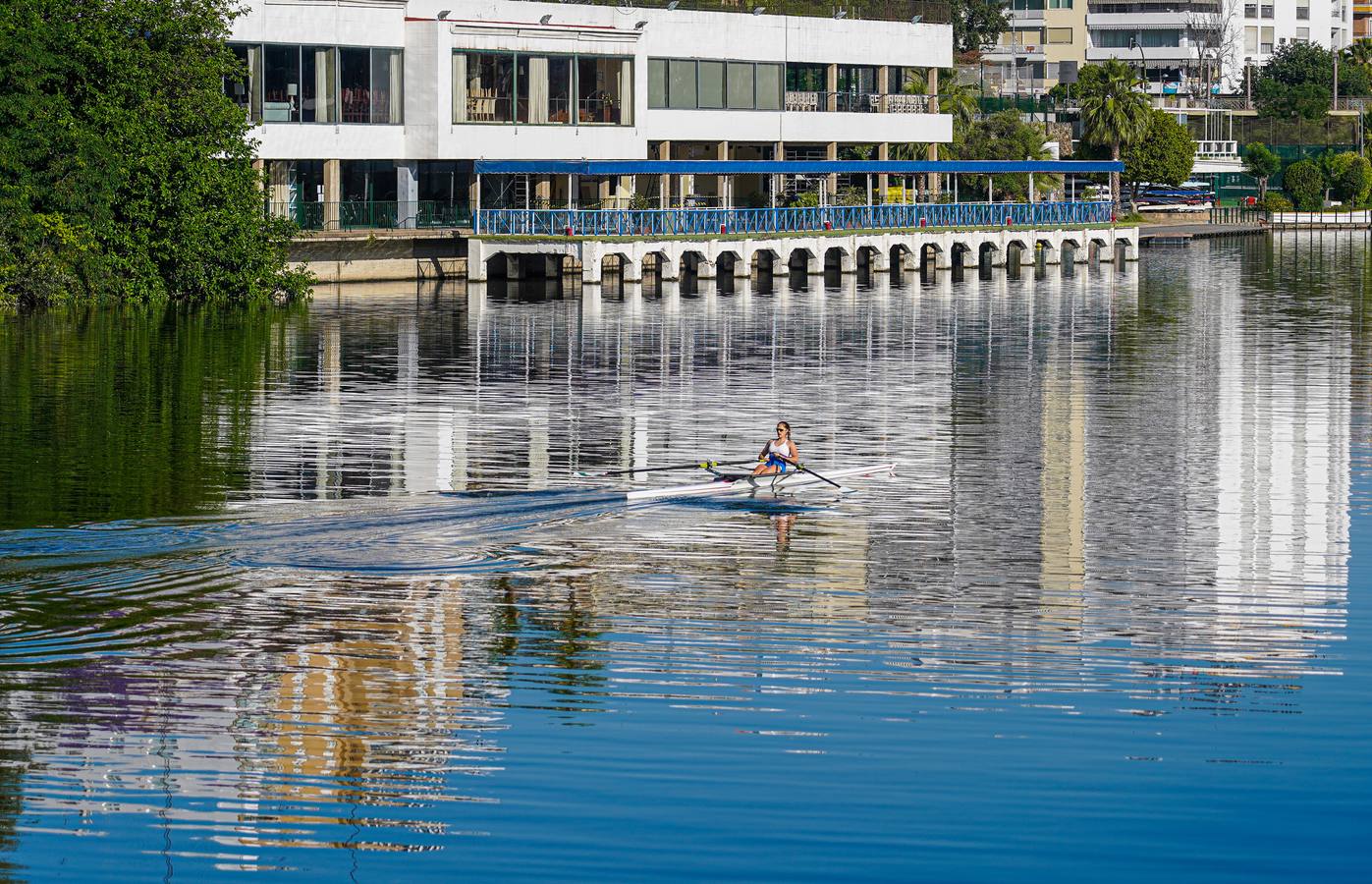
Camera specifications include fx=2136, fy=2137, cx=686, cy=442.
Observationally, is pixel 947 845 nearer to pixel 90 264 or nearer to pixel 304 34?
pixel 90 264

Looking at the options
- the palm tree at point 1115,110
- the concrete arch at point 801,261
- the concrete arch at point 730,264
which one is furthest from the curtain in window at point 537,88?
the palm tree at point 1115,110

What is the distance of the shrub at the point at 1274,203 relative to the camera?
146500 millimetres

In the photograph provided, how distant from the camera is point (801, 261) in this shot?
95.9 metres

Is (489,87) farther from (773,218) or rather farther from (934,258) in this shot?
(934,258)

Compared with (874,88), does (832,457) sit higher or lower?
lower

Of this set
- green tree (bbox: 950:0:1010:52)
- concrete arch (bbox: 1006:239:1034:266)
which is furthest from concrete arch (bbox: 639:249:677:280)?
green tree (bbox: 950:0:1010:52)

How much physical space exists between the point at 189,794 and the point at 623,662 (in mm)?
5230

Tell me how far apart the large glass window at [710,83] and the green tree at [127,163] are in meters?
29.7

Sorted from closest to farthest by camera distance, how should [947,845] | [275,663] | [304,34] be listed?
[947,845]
[275,663]
[304,34]

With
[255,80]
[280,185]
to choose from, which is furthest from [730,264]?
[255,80]

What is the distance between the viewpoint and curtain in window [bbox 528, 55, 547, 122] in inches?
3322

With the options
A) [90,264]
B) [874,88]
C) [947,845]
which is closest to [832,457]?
[947,845]

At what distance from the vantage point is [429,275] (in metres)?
81.6

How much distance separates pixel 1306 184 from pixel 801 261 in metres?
67.2
